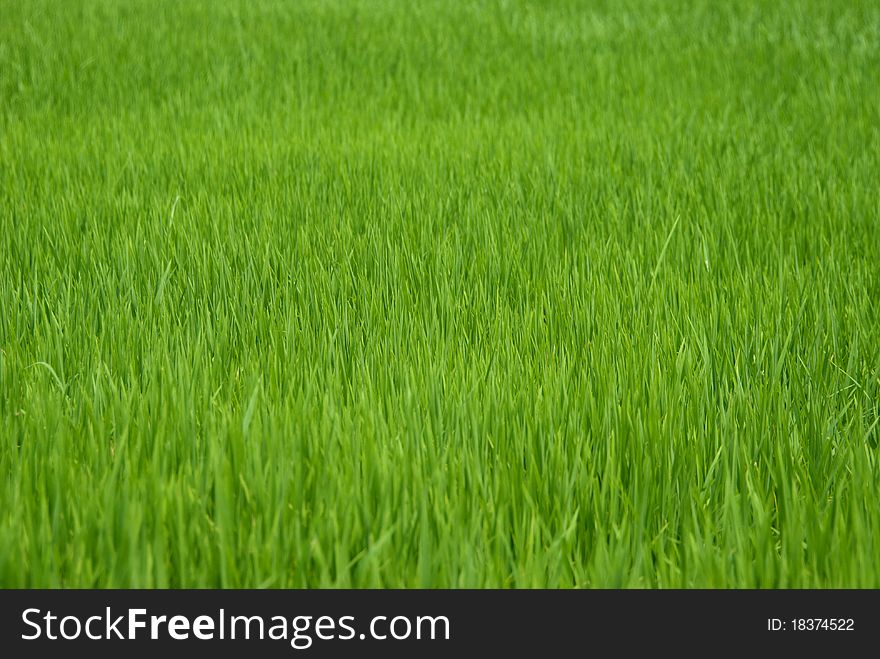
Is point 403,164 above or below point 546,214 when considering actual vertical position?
above

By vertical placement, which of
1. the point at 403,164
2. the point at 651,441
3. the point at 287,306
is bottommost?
the point at 651,441

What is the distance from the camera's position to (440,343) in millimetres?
1861

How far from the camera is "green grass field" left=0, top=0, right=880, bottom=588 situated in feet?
4.03

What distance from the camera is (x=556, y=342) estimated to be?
6.56 feet

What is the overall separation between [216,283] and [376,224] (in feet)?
2.02

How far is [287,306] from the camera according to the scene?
6.82 feet

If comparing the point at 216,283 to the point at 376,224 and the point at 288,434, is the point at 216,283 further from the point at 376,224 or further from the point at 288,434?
the point at 288,434

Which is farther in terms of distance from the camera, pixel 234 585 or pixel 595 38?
pixel 595 38

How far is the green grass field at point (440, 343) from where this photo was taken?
4.03 feet
